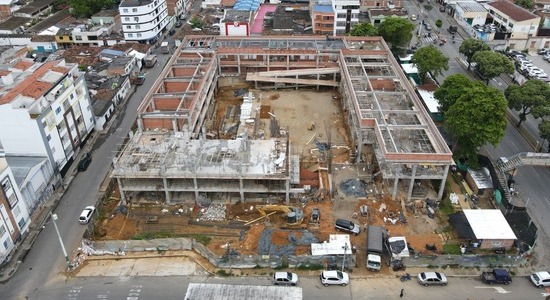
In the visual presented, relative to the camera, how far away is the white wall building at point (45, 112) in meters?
45.6

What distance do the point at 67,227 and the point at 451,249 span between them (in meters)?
38.9

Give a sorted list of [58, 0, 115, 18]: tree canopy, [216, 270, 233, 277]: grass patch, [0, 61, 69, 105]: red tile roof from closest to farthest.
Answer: [216, 270, 233, 277]: grass patch < [0, 61, 69, 105]: red tile roof < [58, 0, 115, 18]: tree canopy

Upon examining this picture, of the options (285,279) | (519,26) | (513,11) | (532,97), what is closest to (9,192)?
(285,279)

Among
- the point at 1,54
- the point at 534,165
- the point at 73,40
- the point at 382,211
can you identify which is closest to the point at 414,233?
the point at 382,211

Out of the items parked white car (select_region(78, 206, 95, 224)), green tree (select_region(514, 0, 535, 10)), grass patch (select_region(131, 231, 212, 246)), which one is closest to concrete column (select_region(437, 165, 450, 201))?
grass patch (select_region(131, 231, 212, 246))

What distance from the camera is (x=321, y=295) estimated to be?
36.3 metres

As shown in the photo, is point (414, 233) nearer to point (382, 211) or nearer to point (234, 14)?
point (382, 211)

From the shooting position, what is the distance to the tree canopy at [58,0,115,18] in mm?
97019

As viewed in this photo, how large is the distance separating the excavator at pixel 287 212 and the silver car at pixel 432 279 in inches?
505

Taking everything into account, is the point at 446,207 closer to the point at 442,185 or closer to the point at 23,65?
the point at 442,185

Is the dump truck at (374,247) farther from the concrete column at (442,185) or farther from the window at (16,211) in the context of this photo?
the window at (16,211)

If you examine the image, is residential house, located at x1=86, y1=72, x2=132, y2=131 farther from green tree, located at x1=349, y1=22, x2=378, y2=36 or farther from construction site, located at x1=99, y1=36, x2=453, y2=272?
Answer: green tree, located at x1=349, y1=22, x2=378, y2=36

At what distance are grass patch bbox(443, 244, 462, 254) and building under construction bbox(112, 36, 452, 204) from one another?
7181 millimetres

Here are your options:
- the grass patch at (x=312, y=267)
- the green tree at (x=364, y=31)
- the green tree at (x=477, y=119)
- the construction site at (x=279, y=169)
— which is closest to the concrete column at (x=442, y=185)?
the construction site at (x=279, y=169)
